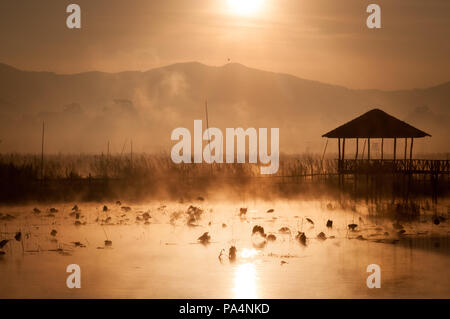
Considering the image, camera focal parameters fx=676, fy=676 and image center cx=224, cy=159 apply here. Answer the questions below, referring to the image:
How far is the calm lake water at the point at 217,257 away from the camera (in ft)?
43.7

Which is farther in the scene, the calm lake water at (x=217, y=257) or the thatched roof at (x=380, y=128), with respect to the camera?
the thatched roof at (x=380, y=128)

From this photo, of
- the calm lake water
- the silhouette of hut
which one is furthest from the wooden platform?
the calm lake water

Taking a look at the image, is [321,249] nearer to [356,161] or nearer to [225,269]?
[225,269]

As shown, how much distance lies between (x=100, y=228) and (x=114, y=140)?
17295 centimetres

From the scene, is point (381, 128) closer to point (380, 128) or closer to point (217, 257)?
point (380, 128)

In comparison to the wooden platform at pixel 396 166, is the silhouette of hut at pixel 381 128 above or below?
above

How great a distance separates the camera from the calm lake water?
43.7 ft

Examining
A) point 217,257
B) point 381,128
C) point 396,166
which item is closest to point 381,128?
point 381,128

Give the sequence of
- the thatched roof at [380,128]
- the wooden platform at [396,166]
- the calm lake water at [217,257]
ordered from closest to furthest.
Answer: the calm lake water at [217,257] → the wooden platform at [396,166] → the thatched roof at [380,128]

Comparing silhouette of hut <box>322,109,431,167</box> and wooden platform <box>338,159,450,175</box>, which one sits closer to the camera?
wooden platform <box>338,159,450,175</box>

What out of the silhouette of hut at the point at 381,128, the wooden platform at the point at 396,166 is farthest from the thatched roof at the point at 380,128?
the wooden platform at the point at 396,166

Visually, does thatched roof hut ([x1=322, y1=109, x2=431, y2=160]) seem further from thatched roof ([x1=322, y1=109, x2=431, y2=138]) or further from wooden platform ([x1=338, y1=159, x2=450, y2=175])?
wooden platform ([x1=338, y1=159, x2=450, y2=175])

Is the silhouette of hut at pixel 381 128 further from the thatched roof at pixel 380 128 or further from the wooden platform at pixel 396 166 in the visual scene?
the wooden platform at pixel 396 166
